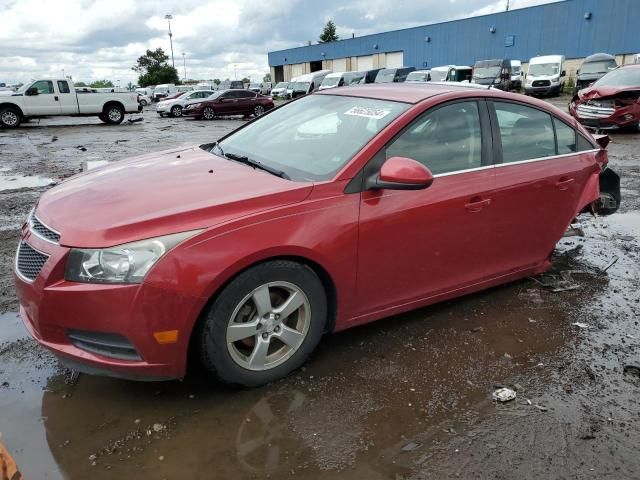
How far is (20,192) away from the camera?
315 inches

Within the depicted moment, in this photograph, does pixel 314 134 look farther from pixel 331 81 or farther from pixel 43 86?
pixel 331 81

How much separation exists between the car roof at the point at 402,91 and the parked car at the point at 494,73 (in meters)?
27.9

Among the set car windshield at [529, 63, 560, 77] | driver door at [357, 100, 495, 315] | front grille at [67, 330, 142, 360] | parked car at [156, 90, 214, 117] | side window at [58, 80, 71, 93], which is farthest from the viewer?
car windshield at [529, 63, 560, 77]

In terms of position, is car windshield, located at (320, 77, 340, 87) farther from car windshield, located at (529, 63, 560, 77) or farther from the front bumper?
the front bumper

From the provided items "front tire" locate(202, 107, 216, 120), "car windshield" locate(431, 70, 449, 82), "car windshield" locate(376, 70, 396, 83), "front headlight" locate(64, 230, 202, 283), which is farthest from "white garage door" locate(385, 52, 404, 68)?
"front headlight" locate(64, 230, 202, 283)

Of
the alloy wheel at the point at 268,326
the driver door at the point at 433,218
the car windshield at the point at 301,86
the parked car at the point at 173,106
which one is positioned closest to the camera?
the alloy wheel at the point at 268,326

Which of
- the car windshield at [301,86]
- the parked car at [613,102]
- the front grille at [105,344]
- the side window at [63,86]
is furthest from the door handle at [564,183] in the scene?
the car windshield at [301,86]

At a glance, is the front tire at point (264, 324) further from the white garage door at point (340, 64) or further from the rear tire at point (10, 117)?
the white garage door at point (340, 64)

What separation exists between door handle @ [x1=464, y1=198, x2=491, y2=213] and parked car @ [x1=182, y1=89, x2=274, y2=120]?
22.9m

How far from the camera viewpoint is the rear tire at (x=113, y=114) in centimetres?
2275

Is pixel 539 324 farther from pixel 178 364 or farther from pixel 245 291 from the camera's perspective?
A: pixel 178 364

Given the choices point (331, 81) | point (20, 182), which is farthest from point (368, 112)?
point (331, 81)

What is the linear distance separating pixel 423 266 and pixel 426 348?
53 centimetres

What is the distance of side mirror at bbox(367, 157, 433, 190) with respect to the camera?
9.34 feet
